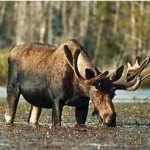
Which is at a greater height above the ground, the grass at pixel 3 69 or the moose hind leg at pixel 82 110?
the moose hind leg at pixel 82 110

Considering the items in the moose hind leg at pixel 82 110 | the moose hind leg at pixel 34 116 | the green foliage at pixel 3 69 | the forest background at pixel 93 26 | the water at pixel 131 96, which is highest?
the moose hind leg at pixel 82 110

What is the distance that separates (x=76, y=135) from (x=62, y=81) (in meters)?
1.58

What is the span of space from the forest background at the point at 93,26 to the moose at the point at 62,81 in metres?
25.2

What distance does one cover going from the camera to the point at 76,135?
14.5m

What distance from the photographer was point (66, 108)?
21641 mm

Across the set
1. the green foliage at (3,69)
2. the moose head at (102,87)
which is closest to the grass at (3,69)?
the green foliage at (3,69)

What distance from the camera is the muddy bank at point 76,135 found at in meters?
13.1

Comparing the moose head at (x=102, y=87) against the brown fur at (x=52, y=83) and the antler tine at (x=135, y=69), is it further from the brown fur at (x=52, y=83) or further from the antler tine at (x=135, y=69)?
the antler tine at (x=135, y=69)

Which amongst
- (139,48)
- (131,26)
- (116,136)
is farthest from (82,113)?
(131,26)

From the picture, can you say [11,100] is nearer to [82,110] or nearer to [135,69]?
[82,110]

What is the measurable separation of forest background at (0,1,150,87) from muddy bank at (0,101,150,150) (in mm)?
24666

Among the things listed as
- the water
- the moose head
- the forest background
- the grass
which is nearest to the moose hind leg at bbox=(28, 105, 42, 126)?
the moose head

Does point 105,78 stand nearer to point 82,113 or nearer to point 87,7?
point 82,113

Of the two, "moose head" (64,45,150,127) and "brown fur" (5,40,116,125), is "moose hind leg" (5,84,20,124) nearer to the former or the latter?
"brown fur" (5,40,116,125)
